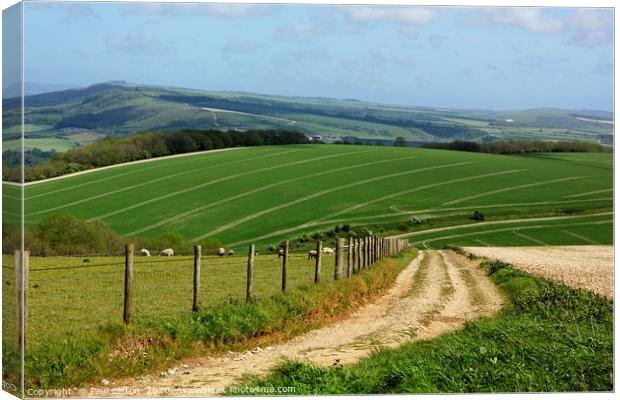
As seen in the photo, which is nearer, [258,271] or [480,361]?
[480,361]

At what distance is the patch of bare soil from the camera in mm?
12922

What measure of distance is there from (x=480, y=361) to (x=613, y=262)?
2.52m

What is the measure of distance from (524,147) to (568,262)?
6.05 ft

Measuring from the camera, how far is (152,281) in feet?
52.2

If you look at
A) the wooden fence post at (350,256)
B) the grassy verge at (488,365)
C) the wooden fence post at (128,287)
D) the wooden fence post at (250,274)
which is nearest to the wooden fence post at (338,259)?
the wooden fence post at (350,256)

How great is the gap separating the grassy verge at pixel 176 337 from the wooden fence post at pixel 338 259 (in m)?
0.58

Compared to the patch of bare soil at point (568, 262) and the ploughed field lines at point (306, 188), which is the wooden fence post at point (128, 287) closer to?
the ploughed field lines at point (306, 188)

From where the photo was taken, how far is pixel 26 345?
1103cm

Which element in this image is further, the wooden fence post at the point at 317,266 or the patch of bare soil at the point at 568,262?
the wooden fence post at the point at 317,266

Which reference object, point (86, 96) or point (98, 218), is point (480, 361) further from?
point (86, 96)

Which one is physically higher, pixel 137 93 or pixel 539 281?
pixel 137 93

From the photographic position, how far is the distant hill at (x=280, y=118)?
500 inches

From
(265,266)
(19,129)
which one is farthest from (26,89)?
(265,266)

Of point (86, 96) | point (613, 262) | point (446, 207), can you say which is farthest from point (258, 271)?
point (613, 262)
